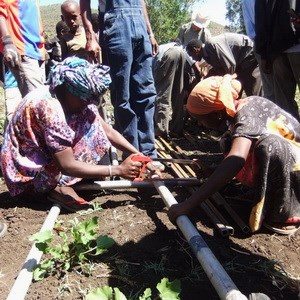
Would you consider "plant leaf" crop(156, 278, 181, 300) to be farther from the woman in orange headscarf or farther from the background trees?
the background trees

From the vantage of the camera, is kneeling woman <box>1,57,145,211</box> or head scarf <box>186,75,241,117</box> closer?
head scarf <box>186,75,241,117</box>

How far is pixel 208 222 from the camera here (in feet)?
9.02

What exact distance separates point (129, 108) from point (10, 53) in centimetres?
108

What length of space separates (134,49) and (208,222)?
166 cm

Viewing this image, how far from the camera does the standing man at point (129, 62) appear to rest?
11.0 ft

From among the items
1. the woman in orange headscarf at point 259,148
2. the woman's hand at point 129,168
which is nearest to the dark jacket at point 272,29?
the woman in orange headscarf at point 259,148

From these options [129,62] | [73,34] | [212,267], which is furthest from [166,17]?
[212,267]

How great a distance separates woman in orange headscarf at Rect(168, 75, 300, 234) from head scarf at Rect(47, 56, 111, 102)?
603mm

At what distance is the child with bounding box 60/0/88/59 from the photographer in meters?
5.27

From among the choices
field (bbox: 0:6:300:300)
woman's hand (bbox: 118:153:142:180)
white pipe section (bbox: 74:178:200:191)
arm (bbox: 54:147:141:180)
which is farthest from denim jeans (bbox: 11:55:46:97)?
woman's hand (bbox: 118:153:142:180)

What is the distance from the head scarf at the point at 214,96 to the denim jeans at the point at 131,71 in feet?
3.43

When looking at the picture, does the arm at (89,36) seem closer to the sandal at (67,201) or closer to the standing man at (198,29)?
the sandal at (67,201)

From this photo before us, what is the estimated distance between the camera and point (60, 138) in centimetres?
258

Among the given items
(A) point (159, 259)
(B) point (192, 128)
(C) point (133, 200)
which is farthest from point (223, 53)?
(A) point (159, 259)
